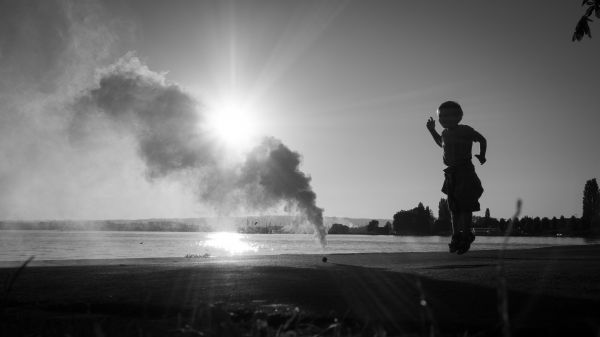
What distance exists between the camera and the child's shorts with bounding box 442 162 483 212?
7.02 m

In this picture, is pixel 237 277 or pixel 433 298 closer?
pixel 433 298

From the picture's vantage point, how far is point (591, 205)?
129 m

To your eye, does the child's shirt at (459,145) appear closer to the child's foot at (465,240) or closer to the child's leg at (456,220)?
the child's leg at (456,220)

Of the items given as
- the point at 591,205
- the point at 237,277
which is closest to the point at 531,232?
the point at 591,205

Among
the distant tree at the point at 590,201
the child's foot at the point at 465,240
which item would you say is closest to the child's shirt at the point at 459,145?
the child's foot at the point at 465,240

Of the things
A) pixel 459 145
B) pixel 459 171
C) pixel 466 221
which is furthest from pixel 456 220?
pixel 459 145

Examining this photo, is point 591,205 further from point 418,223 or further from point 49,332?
point 49,332

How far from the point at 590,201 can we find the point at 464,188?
141346 mm

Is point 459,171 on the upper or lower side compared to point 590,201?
lower

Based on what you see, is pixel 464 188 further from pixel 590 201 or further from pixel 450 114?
pixel 590 201

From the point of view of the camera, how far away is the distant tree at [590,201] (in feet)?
421

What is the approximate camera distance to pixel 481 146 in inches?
281

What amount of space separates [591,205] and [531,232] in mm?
33609

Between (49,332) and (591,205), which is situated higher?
(591,205)
